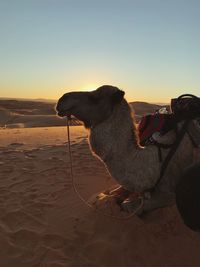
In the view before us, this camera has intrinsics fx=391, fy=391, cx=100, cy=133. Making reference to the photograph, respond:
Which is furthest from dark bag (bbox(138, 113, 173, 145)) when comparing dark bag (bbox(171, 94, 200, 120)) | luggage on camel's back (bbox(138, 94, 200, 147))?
dark bag (bbox(171, 94, 200, 120))

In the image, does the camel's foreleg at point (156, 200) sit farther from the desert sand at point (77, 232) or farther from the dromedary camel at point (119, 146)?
the desert sand at point (77, 232)

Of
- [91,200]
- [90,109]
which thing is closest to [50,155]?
[91,200]

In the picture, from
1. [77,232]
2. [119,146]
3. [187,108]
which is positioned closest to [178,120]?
[187,108]

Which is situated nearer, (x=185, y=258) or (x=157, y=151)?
(x=185, y=258)

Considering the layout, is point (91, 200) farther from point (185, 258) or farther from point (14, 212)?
point (185, 258)

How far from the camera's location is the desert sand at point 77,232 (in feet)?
14.5

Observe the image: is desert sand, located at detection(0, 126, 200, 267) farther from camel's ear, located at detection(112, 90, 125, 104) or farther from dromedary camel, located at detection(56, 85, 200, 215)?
camel's ear, located at detection(112, 90, 125, 104)

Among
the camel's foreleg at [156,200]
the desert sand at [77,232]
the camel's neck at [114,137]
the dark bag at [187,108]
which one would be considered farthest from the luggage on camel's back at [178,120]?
the desert sand at [77,232]

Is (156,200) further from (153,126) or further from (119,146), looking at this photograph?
(153,126)

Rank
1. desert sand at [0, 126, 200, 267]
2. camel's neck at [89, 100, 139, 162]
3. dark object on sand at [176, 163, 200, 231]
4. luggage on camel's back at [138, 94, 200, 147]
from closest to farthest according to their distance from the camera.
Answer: dark object on sand at [176, 163, 200, 231] < desert sand at [0, 126, 200, 267] < camel's neck at [89, 100, 139, 162] < luggage on camel's back at [138, 94, 200, 147]

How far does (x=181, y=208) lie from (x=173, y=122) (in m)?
1.19

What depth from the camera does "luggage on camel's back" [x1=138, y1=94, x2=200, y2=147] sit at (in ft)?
15.5

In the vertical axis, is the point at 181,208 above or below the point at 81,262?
above

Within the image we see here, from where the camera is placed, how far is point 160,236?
4723mm
